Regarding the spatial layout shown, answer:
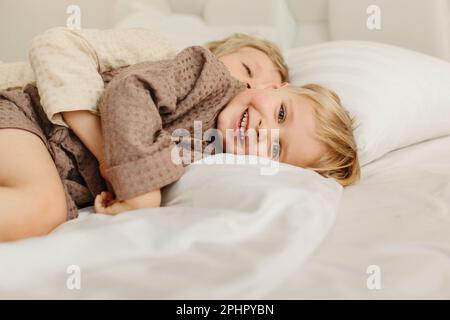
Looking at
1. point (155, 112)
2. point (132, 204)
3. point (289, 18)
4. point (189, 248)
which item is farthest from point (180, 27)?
point (189, 248)

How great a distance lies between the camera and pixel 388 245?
695 mm

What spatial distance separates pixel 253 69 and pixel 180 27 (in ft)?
1.63

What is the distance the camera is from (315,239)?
679 mm

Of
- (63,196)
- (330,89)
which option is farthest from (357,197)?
(63,196)

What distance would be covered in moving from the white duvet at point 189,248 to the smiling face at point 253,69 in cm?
54

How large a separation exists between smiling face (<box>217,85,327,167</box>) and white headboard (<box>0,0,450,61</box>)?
63 cm

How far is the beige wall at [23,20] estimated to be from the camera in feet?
5.90

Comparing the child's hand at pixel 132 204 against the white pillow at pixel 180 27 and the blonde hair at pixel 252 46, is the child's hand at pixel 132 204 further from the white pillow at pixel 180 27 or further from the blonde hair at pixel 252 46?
the white pillow at pixel 180 27

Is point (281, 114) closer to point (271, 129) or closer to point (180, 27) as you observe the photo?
point (271, 129)

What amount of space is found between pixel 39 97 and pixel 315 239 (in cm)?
64

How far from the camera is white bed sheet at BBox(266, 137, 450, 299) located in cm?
59

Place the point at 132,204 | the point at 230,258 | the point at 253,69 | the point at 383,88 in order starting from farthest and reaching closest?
the point at 253,69 < the point at 383,88 < the point at 132,204 < the point at 230,258

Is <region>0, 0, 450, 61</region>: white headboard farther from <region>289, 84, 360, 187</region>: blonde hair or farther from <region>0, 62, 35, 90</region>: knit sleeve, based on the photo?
<region>0, 62, 35, 90</region>: knit sleeve
